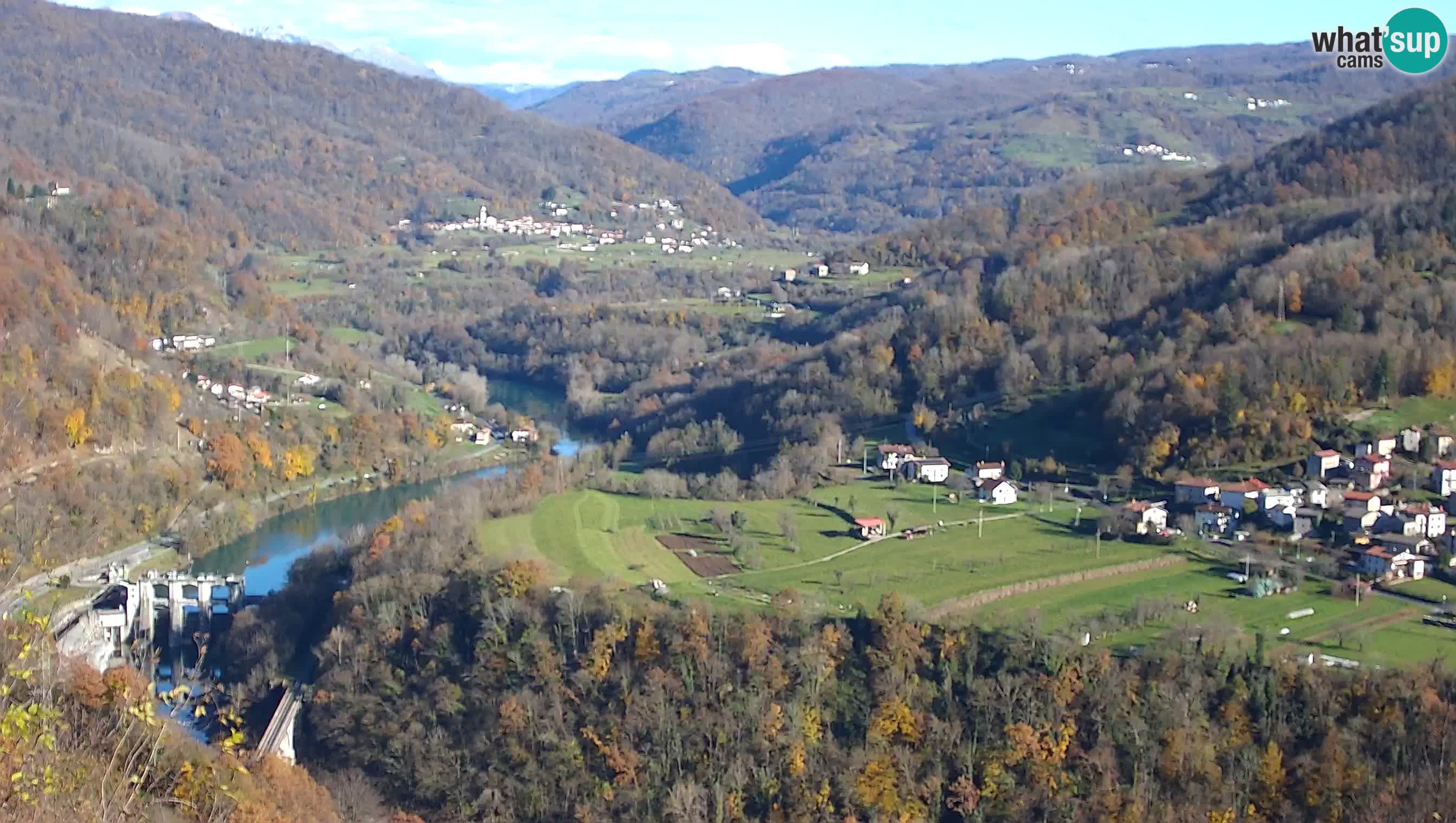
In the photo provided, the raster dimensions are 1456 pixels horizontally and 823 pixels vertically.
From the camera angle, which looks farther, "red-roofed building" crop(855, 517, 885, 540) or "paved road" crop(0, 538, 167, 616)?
"paved road" crop(0, 538, 167, 616)

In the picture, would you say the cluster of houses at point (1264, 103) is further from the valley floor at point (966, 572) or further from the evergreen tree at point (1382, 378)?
the valley floor at point (966, 572)

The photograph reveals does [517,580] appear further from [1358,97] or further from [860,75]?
[860,75]

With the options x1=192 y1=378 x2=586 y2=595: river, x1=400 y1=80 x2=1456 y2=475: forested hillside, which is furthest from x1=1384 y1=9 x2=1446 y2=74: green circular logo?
x1=192 y1=378 x2=586 y2=595: river

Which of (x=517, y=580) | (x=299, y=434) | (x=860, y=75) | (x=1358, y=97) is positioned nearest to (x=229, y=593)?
(x=517, y=580)

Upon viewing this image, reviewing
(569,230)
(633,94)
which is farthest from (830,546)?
(633,94)

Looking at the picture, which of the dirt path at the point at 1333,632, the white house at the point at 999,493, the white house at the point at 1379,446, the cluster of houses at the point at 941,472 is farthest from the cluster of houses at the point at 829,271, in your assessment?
the dirt path at the point at 1333,632

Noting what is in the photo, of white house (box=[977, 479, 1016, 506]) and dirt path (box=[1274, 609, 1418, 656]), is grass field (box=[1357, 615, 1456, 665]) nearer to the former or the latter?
dirt path (box=[1274, 609, 1418, 656])
